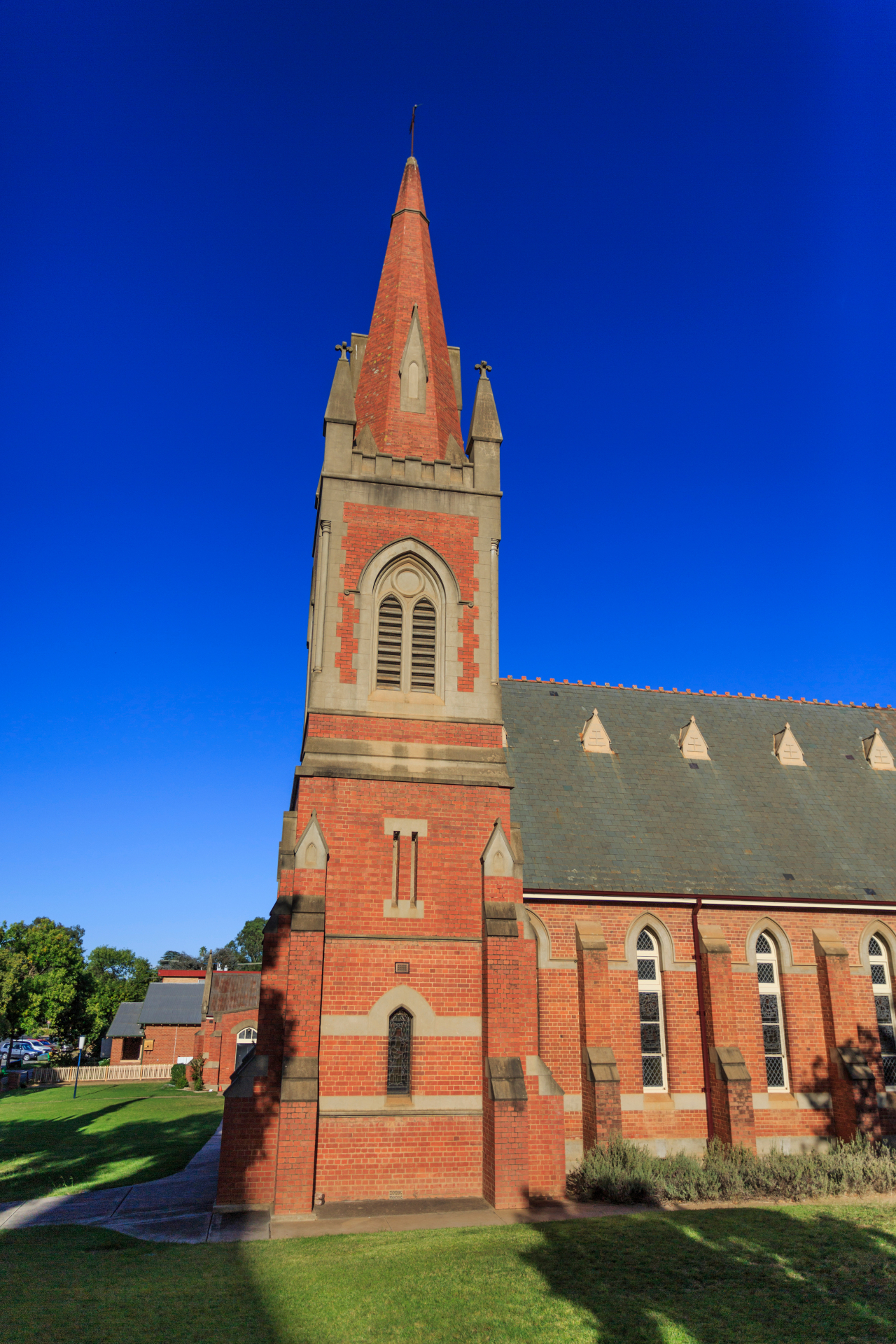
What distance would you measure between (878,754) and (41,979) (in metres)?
51.5

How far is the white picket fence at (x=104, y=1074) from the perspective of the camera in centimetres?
5053

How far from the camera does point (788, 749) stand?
2500cm

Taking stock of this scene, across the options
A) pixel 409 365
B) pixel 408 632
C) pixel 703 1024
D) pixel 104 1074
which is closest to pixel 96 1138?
pixel 703 1024

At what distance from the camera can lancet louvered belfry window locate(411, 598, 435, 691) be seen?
17953 mm

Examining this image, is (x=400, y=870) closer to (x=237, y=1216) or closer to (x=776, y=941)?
(x=237, y=1216)

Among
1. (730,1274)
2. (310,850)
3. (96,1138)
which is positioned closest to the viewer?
(730,1274)

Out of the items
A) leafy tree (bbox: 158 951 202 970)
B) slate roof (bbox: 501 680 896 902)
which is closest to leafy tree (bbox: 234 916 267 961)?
leafy tree (bbox: 158 951 202 970)

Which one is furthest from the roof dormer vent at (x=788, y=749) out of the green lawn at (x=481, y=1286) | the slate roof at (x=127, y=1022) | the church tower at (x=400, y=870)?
the slate roof at (x=127, y=1022)

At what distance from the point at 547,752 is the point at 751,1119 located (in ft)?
31.2

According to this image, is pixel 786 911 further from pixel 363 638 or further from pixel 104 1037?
pixel 104 1037

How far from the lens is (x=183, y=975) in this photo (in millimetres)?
80875

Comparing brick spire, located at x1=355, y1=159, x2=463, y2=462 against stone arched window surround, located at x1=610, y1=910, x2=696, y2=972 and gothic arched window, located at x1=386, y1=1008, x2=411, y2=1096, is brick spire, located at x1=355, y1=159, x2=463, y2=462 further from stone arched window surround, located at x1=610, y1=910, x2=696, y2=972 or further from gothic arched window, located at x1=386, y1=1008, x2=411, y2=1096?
gothic arched window, located at x1=386, y1=1008, x2=411, y2=1096

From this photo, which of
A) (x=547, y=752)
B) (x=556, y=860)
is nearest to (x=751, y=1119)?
(x=556, y=860)

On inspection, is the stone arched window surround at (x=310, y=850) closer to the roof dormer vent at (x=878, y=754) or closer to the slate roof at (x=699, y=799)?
the slate roof at (x=699, y=799)
